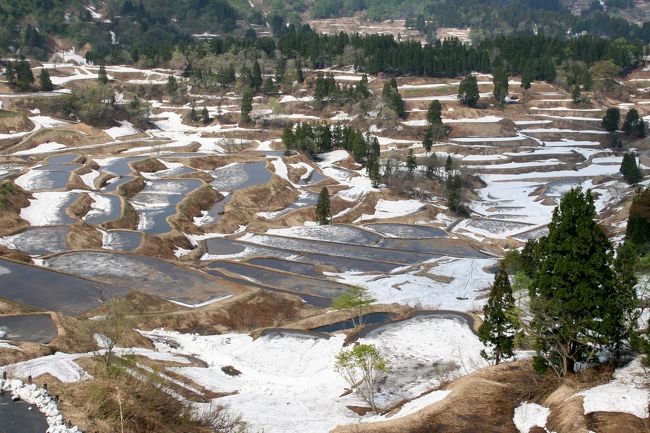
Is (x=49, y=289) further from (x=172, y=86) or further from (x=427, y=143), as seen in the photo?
(x=172, y=86)

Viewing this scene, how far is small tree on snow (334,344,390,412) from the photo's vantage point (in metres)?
23.2

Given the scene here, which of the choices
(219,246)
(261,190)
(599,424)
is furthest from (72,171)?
(599,424)

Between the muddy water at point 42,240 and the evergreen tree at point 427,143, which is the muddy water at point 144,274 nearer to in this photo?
the muddy water at point 42,240

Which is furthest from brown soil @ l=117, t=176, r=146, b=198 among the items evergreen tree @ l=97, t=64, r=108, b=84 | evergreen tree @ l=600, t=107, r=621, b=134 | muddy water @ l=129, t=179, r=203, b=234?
evergreen tree @ l=600, t=107, r=621, b=134

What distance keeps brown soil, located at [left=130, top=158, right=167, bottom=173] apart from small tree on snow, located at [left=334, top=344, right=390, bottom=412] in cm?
4917

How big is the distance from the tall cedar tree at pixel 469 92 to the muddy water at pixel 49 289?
3193 inches

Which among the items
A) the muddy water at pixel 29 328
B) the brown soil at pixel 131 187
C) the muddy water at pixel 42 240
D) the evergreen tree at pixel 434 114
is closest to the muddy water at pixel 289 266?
the muddy water at pixel 42 240

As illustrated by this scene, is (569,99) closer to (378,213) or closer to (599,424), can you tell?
(378,213)

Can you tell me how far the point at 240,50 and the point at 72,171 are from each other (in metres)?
69.2

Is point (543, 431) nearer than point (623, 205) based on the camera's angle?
Yes

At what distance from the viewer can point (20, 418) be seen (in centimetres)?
1462

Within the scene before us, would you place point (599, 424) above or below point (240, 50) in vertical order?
below

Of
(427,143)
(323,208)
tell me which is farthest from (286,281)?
(427,143)

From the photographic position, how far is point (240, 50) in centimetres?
12800
